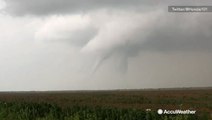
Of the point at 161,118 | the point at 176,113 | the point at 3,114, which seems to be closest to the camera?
the point at 176,113

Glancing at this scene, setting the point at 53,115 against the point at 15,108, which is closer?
the point at 53,115

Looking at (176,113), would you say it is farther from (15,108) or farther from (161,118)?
(15,108)

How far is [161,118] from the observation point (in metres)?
31.0

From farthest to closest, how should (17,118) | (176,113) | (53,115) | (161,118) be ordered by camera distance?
(17,118) → (53,115) → (161,118) → (176,113)

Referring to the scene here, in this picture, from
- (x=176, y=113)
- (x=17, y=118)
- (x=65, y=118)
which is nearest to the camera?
(x=176, y=113)

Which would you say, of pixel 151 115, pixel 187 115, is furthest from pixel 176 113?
pixel 151 115

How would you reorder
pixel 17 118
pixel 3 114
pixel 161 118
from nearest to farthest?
pixel 161 118, pixel 17 118, pixel 3 114

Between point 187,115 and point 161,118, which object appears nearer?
point 187,115

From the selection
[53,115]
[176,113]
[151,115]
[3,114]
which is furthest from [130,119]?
[3,114]

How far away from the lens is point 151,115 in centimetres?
3225

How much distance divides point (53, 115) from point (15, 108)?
10.9m

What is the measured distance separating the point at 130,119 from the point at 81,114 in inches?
207

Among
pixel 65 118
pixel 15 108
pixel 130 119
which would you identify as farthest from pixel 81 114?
pixel 15 108

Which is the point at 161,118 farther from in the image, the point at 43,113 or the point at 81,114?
the point at 43,113
